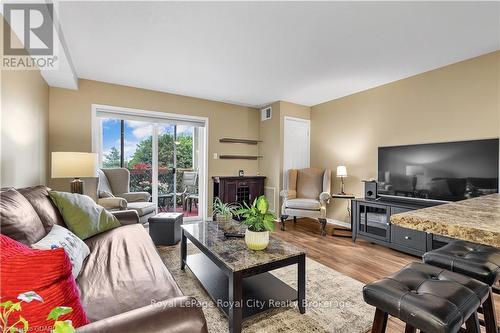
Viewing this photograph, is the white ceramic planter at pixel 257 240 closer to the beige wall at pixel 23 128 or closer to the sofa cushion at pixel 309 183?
the beige wall at pixel 23 128

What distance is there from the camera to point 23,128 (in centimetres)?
234

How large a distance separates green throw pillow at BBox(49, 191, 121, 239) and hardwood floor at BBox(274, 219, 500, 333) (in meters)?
2.25

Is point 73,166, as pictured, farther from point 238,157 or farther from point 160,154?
point 238,157

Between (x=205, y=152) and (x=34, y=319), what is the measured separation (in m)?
3.98

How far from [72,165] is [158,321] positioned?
2.69 meters

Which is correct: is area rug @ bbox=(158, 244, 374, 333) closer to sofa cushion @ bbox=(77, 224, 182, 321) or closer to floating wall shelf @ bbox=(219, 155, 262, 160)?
sofa cushion @ bbox=(77, 224, 182, 321)

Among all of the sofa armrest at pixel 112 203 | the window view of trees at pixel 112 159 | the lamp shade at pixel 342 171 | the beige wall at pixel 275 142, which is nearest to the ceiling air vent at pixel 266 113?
the beige wall at pixel 275 142

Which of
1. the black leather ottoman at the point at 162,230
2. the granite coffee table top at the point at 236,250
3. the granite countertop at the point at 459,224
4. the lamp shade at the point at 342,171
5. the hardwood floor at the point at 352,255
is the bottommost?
the hardwood floor at the point at 352,255

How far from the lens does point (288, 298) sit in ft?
5.80

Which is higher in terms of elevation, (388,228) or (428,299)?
(428,299)

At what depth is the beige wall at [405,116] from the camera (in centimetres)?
272

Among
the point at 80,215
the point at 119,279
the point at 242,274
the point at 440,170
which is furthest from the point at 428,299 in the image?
the point at 440,170

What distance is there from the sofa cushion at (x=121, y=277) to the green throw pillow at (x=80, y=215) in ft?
0.36

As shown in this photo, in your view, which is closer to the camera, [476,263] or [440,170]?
[476,263]
